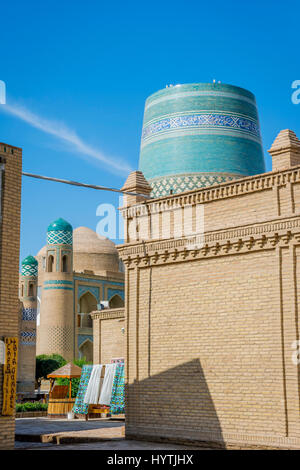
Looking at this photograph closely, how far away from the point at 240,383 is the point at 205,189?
3255mm

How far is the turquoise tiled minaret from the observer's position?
58.6 ft

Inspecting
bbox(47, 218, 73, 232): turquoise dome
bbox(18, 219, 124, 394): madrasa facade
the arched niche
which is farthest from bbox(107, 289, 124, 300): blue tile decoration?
→ bbox(47, 218, 73, 232): turquoise dome

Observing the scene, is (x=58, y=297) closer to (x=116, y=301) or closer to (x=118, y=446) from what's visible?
(x=116, y=301)

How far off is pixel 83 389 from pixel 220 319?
7.61 m

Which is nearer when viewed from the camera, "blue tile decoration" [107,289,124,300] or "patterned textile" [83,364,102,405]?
"patterned textile" [83,364,102,405]

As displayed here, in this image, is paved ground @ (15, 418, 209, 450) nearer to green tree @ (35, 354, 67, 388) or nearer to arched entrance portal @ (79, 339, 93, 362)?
green tree @ (35, 354, 67, 388)

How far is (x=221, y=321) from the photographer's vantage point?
9.91m

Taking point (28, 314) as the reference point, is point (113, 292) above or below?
above

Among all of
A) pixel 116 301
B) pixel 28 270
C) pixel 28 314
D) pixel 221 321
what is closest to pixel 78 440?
pixel 221 321

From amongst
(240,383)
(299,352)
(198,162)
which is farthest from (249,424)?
(198,162)

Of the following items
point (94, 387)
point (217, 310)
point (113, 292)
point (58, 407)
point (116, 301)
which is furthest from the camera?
point (116, 301)

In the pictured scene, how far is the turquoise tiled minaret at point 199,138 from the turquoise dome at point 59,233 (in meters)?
15.4

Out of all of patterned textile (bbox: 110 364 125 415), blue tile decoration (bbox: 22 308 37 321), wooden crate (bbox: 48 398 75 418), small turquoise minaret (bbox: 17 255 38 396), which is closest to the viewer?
patterned textile (bbox: 110 364 125 415)

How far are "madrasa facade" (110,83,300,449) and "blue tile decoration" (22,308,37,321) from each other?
21167 mm
